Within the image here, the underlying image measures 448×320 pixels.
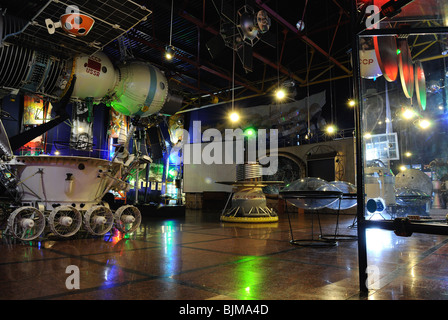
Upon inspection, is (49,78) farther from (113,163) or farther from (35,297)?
(35,297)

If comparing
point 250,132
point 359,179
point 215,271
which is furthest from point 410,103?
point 250,132

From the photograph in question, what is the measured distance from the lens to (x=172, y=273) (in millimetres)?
2389

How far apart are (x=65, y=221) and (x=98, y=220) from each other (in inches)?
17.3

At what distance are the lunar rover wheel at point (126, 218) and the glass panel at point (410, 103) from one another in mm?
3389

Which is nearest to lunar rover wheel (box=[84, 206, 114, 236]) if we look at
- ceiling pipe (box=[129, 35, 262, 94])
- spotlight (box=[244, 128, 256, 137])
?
ceiling pipe (box=[129, 35, 262, 94])

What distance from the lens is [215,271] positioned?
2.48 meters

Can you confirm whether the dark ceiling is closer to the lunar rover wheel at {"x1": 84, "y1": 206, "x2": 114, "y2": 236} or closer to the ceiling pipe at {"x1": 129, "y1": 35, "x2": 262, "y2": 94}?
the ceiling pipe at {"x1": 129, "y1": 35, "x2": 262, "y2": 94}

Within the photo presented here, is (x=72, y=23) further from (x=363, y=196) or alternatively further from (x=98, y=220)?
(x=363, y=196)

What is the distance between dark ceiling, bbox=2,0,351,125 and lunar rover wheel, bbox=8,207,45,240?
5.25 metres

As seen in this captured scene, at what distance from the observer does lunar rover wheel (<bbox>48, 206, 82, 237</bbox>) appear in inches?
161

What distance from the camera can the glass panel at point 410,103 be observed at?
2730 mm

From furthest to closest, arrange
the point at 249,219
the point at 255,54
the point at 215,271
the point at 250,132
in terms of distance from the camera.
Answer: the point at 250,132 < the point at 255,54 < the point at 249,219 < the point at 215,271

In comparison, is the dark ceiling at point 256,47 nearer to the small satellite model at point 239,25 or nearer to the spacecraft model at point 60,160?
the small satellite model at point 239,25
